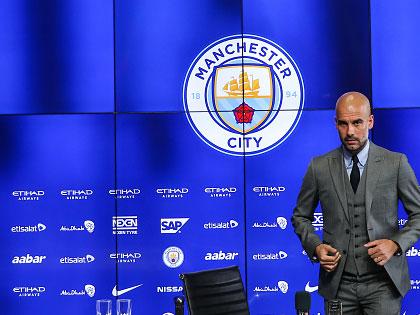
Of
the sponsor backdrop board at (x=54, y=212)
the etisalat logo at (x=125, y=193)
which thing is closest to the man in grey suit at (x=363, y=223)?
the etisalat logo at (x=125, y=193)

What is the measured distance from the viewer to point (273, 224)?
557cm

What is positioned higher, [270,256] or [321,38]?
[321,38]

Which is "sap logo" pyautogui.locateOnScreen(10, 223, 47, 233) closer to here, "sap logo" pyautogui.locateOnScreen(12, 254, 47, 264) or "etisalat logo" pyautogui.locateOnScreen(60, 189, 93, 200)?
"sap logo" pyautogui.locateOnScreen(12, 254, 47, 264)

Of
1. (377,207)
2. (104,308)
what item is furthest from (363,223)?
(104,308)

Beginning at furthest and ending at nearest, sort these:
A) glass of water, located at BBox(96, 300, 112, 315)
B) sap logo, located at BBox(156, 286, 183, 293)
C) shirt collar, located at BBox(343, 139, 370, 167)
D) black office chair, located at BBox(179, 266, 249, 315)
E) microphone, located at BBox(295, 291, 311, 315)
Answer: sap logo, located at BBox(156, 286, 183, 293), black office chair, located at BBox(179, 266, 249, 315), shirt collar, located at BBox(343, 139, 370, 167), glass of water, located at BBox(96, 300, 112, 315), microphone, located at BBox(295, 291, 311, 315)

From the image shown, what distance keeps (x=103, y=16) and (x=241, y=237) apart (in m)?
2.03

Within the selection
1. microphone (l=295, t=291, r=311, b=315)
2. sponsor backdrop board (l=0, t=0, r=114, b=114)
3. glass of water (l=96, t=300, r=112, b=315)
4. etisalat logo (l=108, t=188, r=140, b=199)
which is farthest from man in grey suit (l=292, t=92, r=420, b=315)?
sponsor backdrop board (l=0, t=0, r=114, b=114)

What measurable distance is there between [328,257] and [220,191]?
8.48 ft

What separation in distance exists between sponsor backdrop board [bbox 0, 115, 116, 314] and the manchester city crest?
29.7 inches

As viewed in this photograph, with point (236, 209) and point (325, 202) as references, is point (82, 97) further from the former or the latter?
point (325, 202)

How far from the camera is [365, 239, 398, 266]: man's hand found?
2.92 meters

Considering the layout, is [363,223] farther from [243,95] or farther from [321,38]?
[321,38]

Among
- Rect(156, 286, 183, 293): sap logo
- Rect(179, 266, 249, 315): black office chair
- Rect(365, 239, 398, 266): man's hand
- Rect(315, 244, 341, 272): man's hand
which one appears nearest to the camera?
Rect(365, 239, 398, 266): man's hand

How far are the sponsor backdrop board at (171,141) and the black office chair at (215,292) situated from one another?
2136mm
